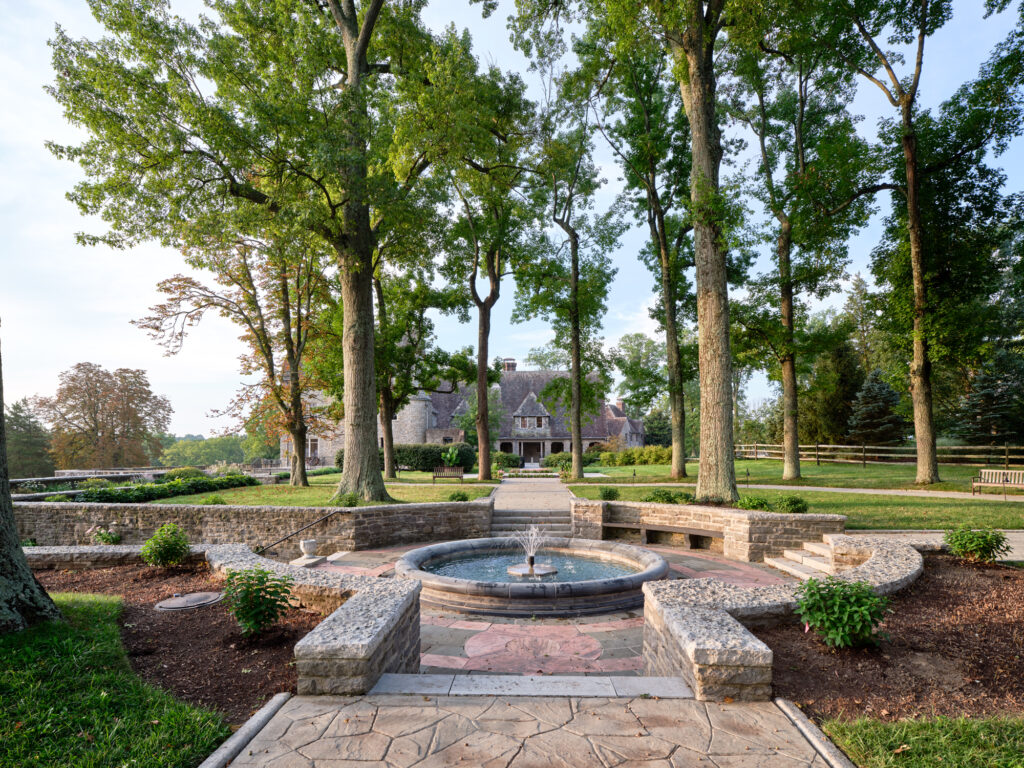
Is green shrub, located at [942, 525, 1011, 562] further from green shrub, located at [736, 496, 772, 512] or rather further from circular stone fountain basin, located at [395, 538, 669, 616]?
circular stone fountain basin, located at [395, 538, 669, 616]

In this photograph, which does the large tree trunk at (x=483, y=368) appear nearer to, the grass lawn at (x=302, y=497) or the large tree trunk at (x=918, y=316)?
the grass lawn at (x=302, y=497)

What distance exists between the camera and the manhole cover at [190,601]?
5.18 meters

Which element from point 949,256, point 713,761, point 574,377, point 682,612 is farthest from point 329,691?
point 949,256

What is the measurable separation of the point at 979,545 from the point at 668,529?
4885 millimetres

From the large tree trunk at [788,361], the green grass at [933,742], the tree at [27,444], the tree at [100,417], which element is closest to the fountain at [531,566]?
the green grass at [933,742]

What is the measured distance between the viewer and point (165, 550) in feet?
22.4

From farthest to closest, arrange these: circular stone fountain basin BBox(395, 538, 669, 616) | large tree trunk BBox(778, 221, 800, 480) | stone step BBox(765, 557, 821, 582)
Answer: large tree trunk BBox(778, 221, 800, 480)
stone step BBox(765, 557, 821, 582)
circular stone fountain basin BBox(395, 538, 669, 616)

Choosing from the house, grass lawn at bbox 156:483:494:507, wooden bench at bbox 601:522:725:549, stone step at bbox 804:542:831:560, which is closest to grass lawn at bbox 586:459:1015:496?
grass lawn at bbox 156:483:494:507

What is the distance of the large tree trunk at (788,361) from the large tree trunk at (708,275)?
9.01 metres

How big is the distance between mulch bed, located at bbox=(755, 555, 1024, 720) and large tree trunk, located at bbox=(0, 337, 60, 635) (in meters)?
6.13

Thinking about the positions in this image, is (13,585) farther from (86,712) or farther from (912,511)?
(912,511)

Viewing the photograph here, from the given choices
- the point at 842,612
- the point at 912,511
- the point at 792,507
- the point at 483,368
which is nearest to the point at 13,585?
the point at 842,612

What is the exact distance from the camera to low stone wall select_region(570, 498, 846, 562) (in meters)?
9.08

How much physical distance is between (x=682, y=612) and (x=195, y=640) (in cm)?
439
